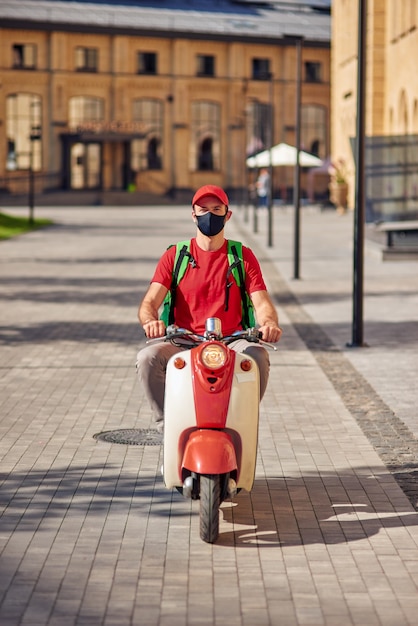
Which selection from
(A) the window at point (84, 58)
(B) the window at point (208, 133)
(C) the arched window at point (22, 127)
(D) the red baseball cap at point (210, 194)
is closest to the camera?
(D) the red baseball cap at point (210, 194)

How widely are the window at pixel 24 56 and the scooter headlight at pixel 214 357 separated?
7181 centimetres

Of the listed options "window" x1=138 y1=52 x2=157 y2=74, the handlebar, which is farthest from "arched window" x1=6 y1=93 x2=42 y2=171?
the handlebar

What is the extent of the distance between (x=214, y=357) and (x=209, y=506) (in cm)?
67

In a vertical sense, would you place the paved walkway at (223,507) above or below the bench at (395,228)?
below

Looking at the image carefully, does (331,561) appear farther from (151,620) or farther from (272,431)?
(272,431)

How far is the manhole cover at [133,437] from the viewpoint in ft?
27.8

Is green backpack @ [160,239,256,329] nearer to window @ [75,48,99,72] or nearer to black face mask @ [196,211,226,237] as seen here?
black face mask @ [196,211,226,237]

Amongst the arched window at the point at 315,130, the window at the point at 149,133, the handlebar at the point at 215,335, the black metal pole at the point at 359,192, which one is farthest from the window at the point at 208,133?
the handlebar at the point at 215,335

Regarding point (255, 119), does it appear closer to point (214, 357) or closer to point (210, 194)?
point (210, 194)

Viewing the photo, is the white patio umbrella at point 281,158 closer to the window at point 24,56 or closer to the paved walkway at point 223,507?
the window at point 24,56

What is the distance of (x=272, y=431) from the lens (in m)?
8.89

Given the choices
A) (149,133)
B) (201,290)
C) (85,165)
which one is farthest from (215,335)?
(149,133)

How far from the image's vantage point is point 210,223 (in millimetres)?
6617

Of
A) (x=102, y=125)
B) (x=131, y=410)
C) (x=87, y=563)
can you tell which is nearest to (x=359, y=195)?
(x=131, y=410)
